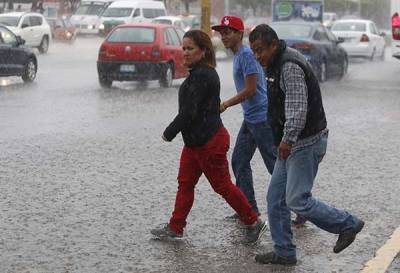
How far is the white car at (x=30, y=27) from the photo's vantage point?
3825 cm

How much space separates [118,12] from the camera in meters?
51.1

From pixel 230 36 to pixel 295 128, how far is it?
5.29ft

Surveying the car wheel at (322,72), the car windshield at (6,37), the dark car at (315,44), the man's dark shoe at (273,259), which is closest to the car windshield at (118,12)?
the dark car at (315,44)

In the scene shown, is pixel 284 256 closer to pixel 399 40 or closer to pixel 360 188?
pixel 360 188

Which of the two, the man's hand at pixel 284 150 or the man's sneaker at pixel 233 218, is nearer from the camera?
the man's hand at pixel 284 150

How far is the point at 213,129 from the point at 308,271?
1.28 m

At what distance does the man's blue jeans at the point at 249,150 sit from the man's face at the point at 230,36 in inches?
26.8

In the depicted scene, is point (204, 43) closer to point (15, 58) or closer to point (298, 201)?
point (298, 201)

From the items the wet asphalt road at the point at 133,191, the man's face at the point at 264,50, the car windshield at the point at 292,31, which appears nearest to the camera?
the man's face at the point at 264,50

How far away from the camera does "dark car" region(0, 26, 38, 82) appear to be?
22578 mm

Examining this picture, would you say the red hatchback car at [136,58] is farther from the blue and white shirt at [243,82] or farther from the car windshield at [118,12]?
the car windshield at [118,12]

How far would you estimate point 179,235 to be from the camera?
7340 mm

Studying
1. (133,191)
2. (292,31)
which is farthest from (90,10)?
(133,191)

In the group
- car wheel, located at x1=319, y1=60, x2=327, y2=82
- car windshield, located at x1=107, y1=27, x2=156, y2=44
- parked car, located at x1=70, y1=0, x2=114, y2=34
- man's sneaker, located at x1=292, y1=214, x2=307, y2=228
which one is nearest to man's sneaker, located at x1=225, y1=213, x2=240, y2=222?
man's sneaker, located at x1=292, y1=214, x2=307, y2=228
